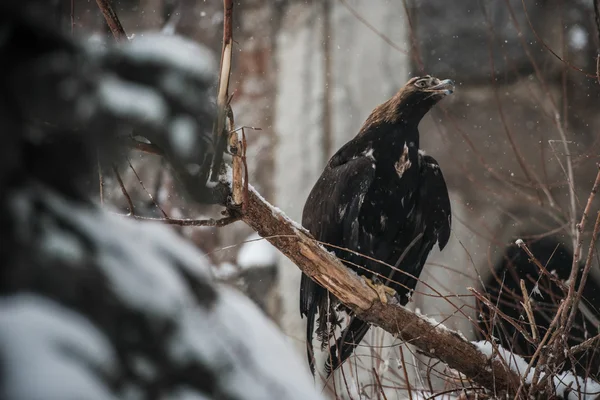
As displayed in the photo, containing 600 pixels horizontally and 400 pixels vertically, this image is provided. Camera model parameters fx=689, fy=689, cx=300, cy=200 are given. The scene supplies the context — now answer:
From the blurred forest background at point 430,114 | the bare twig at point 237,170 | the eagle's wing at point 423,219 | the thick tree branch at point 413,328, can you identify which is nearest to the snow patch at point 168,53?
the bare twig at point 237,170

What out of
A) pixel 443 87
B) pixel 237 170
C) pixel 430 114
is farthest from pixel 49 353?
pixel 430 114

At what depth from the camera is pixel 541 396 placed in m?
1.91

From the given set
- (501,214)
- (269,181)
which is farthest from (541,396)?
(269,181)

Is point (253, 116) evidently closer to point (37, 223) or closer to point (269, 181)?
point (269, 181)

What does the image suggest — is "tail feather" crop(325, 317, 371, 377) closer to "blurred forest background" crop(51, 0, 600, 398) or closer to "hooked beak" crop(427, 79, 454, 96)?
"hooked beak" crop(427, 79, 454, 96)

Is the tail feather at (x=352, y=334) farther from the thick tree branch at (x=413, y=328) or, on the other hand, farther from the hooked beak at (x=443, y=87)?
the hooked beak at (x=443, y=87)

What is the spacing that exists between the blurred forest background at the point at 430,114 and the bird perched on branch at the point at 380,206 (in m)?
1.81

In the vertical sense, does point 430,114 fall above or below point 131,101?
above

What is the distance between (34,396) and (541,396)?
1.69 meters

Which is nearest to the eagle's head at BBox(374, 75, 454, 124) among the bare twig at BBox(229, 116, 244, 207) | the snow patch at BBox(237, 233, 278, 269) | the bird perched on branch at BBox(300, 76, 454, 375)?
the bird perched on branch at BBox(300, 76, 454, 375)

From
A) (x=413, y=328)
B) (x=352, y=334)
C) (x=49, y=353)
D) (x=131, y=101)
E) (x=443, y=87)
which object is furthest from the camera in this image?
(x=443, y=87)

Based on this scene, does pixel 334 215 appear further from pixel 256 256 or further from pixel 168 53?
pixel 256 256

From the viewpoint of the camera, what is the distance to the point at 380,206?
2506 mm

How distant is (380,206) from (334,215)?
0.62ft
